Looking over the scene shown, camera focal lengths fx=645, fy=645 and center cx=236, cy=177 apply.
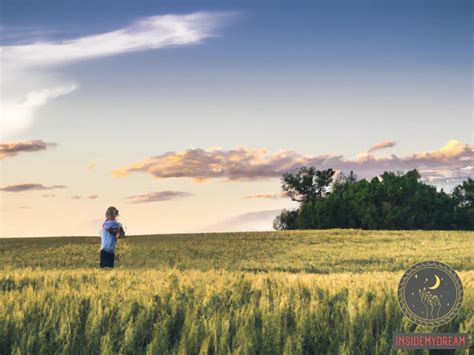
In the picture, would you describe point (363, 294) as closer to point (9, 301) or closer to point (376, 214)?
point (9, 301)

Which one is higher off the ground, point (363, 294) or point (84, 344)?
point (363, 294)

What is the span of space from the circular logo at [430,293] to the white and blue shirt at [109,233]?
448 inches

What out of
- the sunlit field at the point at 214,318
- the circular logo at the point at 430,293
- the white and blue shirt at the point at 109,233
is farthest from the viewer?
the white and blue shirt at the point at 109,233

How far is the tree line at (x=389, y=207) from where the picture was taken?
2953 inches

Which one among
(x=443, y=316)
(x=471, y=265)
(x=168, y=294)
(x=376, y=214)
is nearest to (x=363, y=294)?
(x=443, y=316)

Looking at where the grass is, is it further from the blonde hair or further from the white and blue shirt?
the blonde hair

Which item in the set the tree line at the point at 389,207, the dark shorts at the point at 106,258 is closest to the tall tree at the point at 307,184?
the tree line at the point at 389,207

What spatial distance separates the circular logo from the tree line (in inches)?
2729

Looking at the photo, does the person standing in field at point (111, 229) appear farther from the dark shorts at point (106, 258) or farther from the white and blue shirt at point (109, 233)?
the dark shorts at point (106, 258)

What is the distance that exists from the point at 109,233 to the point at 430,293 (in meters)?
11.9

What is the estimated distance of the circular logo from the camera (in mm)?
5961

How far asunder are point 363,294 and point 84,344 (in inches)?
127

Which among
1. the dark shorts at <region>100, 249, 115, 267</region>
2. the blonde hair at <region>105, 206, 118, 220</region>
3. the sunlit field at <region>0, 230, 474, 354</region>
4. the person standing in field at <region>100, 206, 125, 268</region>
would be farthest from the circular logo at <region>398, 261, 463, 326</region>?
the dark shorts at <region>100, 249, 115, 267</region>

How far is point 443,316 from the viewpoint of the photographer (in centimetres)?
635
